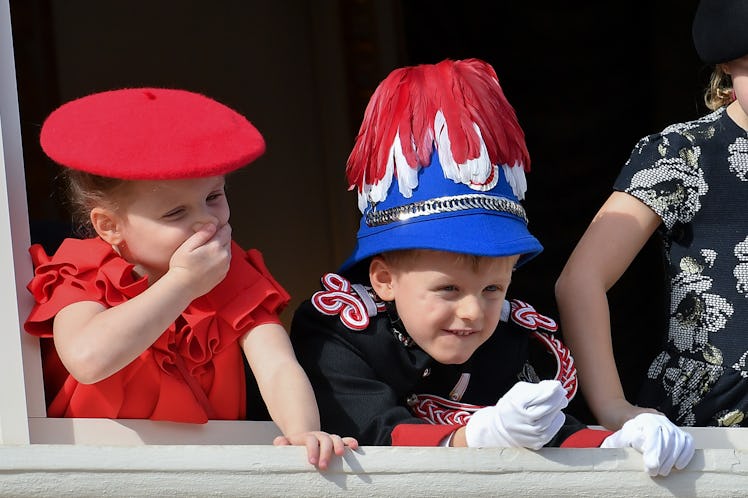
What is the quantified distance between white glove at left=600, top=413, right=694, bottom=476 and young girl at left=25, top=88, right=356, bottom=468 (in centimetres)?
48

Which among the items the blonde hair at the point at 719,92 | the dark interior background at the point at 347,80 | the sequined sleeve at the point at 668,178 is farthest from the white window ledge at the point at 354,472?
the dark interior background at the point at 347,80

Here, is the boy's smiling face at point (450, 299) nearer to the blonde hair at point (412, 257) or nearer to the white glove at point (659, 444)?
the blonde hair at point (412, 257)

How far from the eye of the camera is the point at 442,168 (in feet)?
7.50

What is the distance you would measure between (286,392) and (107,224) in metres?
0.39

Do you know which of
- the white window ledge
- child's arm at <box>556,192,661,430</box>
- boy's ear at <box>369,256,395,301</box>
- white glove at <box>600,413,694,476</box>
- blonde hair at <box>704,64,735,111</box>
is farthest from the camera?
blonde hair at <box>704,64,735,111</box>

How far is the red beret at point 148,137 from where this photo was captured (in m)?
2.10

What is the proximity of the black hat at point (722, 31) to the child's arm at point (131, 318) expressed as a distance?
107 cm

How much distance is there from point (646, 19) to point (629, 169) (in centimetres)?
163

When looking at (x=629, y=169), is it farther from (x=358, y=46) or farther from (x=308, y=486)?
(x=358, y=46)

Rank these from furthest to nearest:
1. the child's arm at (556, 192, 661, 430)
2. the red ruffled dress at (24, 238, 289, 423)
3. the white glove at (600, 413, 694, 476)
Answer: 1. the child's arm at (556, 192, 661, 430)
2. the red ruffled dress at (24, 238, 289, 423)
3. the white glove at (600, 413, 694, 476)

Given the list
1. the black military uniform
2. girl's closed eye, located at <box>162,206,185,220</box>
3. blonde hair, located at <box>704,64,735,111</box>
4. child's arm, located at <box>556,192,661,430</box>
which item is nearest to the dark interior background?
blonde hair, located at <box>704,64,735,111</box>

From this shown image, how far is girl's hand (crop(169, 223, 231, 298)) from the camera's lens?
2.09 meters

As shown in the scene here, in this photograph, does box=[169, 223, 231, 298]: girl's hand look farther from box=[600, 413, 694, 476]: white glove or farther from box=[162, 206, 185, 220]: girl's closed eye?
box=[600, 413, 694, 476]: white glove

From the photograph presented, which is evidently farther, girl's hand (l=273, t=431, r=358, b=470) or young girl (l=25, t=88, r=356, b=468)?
young girl (l=25, t=88, r=356, b=468)
